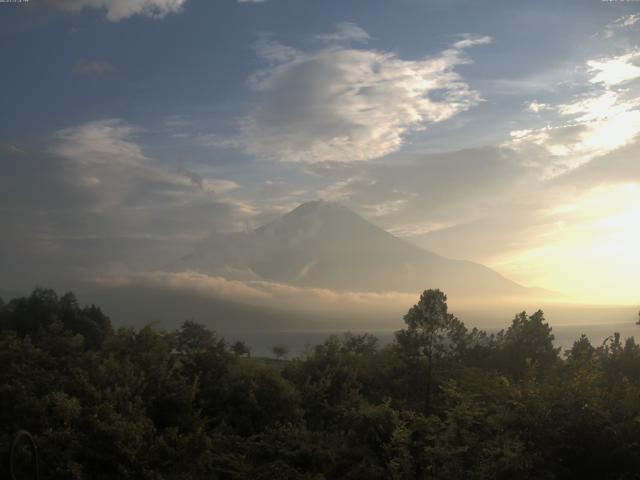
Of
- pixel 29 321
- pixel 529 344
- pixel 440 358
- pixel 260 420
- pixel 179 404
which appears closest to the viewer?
pixel 179 404

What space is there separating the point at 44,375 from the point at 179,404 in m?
4.74

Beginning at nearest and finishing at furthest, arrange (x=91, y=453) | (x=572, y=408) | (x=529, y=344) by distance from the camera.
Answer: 1. (x=572, y=408)
2. (x=91, y=453)
3. (x=529, y=344)

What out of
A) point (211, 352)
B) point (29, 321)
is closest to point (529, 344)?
point (211, 352)

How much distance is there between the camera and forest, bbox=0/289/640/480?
38.1ft

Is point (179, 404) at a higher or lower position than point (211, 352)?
lower

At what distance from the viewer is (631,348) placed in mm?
23375

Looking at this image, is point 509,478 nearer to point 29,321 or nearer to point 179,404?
point 179,404

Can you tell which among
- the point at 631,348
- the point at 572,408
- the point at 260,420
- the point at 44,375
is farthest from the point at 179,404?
the point at 631,348

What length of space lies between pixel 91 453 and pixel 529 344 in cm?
1897

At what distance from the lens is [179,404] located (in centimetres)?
1639

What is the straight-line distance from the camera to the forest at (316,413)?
11.6m

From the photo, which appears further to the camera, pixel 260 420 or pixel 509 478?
pixel 260 420

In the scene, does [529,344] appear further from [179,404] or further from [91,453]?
[91,453]

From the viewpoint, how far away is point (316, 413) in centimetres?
1805
